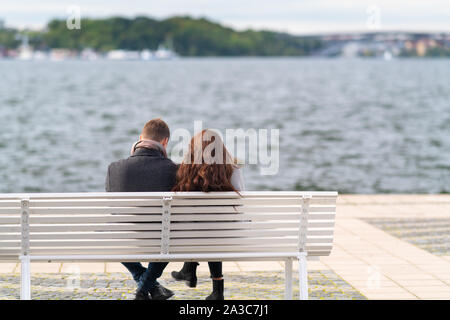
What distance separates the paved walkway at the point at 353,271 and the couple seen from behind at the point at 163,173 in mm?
275

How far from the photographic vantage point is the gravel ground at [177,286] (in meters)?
5.87

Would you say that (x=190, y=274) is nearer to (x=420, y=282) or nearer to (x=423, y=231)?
(x=420, y=282)

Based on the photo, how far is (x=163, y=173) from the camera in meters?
5.33

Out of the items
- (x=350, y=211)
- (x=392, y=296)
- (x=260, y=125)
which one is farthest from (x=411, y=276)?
(x=260, y=125)

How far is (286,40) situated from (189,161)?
285 ft

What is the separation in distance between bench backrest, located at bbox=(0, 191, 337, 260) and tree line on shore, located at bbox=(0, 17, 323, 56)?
77.0m

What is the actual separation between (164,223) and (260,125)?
41.9 metres

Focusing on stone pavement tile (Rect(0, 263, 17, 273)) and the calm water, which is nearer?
stone pavement tile (Rect(0, 263, 17, 273))

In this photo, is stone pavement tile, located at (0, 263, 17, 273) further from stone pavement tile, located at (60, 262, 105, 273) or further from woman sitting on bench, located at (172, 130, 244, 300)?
woman sitting on bench, located at (172, 130, 244, 300)

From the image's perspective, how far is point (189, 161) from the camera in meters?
5.16

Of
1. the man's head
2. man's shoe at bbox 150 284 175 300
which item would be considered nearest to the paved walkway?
man's shoe at bbox 150 284 175 300

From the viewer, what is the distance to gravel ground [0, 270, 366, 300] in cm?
587

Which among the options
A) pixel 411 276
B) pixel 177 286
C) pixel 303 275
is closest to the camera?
pixel 303 275
